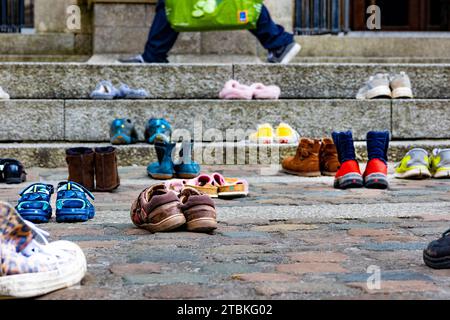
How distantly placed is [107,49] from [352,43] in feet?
10.4

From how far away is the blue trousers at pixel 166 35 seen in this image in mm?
8234

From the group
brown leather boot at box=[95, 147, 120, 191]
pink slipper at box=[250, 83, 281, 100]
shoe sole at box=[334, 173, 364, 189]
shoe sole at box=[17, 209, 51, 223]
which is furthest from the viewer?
pink slipper at box=[250, 83, 281, 100]

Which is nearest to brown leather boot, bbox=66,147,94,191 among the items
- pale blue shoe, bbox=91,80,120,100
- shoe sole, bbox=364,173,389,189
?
shoe sole, bbox=364,173,389,189

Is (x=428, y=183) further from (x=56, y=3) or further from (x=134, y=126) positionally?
(x=56, y=3)

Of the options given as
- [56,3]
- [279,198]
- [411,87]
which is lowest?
[279,198]

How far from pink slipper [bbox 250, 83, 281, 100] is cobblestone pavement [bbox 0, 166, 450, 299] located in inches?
91.0

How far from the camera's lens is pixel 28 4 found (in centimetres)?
1237

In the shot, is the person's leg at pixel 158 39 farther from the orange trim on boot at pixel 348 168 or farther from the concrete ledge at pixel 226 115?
the orange trim on boot at pixel 348 168

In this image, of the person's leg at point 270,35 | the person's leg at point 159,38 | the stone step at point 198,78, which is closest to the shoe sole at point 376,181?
the stone step at point 198,78

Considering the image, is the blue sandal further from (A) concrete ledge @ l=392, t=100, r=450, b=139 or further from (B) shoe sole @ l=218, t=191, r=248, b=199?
(A) concrete ledge @ l=392, t=100, r=450, b=139

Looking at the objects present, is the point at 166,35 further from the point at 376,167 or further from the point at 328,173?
the point at 376,167

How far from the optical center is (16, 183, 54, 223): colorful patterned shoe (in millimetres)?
3861

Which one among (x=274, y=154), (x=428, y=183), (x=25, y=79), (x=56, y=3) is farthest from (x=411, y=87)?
(x=56, y=3)

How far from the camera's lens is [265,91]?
24.2ft
